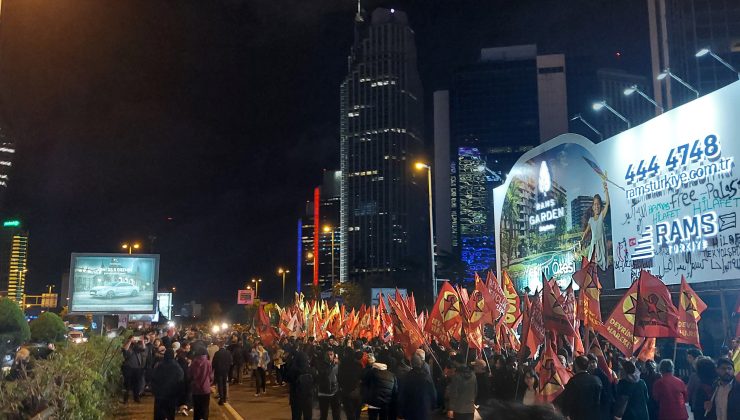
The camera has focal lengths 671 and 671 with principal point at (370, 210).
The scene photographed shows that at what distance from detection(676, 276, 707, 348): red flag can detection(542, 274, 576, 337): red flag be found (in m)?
2.82

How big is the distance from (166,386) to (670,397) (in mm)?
8948

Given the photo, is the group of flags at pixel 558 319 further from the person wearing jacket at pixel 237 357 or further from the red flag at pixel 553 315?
the person wearing jacket at pixel 237 357

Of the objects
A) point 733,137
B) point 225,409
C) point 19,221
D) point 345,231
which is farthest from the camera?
point 345,231

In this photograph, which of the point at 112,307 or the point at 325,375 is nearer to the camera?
the point at 325,375

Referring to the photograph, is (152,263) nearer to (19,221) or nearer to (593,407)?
(593,407)

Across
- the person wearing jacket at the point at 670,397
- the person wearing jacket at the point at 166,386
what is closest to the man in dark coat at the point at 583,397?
the person wearing jacket at the point at 670,397

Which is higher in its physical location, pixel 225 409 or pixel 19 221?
pixel 19 221

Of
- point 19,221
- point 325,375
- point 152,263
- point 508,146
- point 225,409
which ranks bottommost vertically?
point 225,409

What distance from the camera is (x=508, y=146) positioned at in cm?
14712

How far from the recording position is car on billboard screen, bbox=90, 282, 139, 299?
99.2 ft

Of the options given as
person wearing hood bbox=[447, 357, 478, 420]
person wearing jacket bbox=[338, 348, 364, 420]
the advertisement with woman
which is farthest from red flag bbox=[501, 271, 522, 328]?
person wearing hood bbox=[447, 357, 478, 420]

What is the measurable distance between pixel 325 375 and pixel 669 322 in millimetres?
6826

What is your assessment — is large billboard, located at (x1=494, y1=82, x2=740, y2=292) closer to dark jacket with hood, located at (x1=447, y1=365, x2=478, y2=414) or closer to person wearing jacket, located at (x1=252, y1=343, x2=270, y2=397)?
person wearing jacket, located at (x1=252, y1=343, x2=270, y2=397)

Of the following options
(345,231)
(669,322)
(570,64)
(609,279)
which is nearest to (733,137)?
(609,279)
